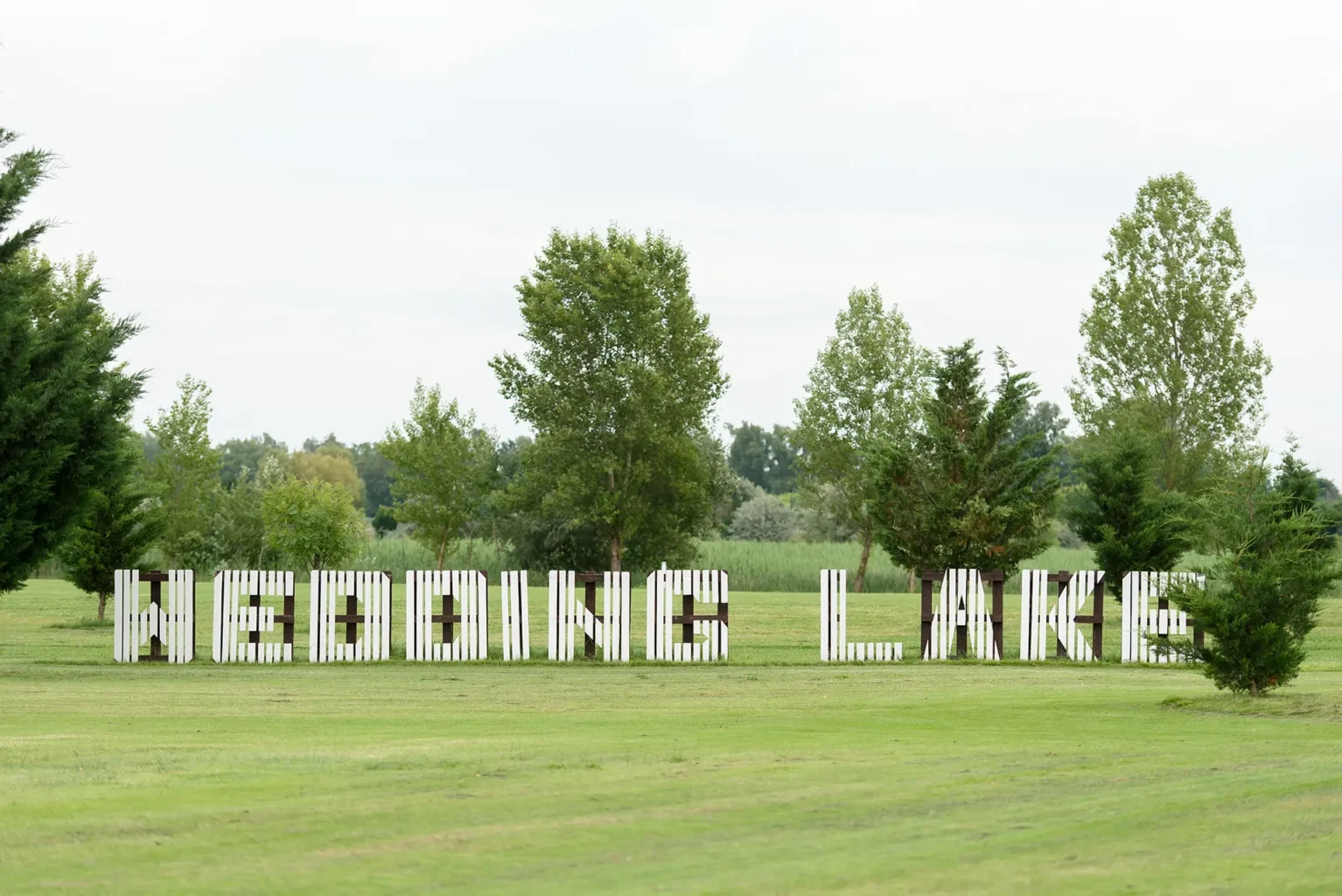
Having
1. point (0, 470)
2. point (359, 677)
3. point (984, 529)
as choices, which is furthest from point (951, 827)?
point (984, 529)

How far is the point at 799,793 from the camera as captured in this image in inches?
360

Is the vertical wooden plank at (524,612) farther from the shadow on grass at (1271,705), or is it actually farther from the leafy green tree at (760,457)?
the leafy green tree at (760,457)

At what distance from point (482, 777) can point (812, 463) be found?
4798cm

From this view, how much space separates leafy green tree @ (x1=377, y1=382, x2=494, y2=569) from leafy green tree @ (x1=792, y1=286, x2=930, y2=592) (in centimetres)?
1181

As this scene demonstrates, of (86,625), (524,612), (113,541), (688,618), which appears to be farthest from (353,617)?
(86,625)

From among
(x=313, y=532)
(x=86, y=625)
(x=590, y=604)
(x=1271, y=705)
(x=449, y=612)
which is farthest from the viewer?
(x=313, y=532)

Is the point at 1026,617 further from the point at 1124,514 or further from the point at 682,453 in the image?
the point at 682,453

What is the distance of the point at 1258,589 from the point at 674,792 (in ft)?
30.5

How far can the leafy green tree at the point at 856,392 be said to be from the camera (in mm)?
56594

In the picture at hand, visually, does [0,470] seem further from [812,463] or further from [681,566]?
[812,463]

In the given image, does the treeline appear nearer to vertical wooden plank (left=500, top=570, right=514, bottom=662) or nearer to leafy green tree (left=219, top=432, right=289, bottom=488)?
vertical wooden plank (left=500, top=570, right=514, bottom=662)

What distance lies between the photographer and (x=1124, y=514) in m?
33.6

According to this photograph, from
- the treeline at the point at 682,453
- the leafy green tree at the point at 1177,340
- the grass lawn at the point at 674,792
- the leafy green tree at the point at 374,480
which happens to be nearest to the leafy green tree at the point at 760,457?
the leafy green tree at the point at 374,480

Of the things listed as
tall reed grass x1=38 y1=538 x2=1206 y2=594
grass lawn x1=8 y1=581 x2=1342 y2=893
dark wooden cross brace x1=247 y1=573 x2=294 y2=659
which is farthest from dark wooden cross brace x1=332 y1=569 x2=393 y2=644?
tall reed grass x1=38 y1=538 x2=1206 y2=594
